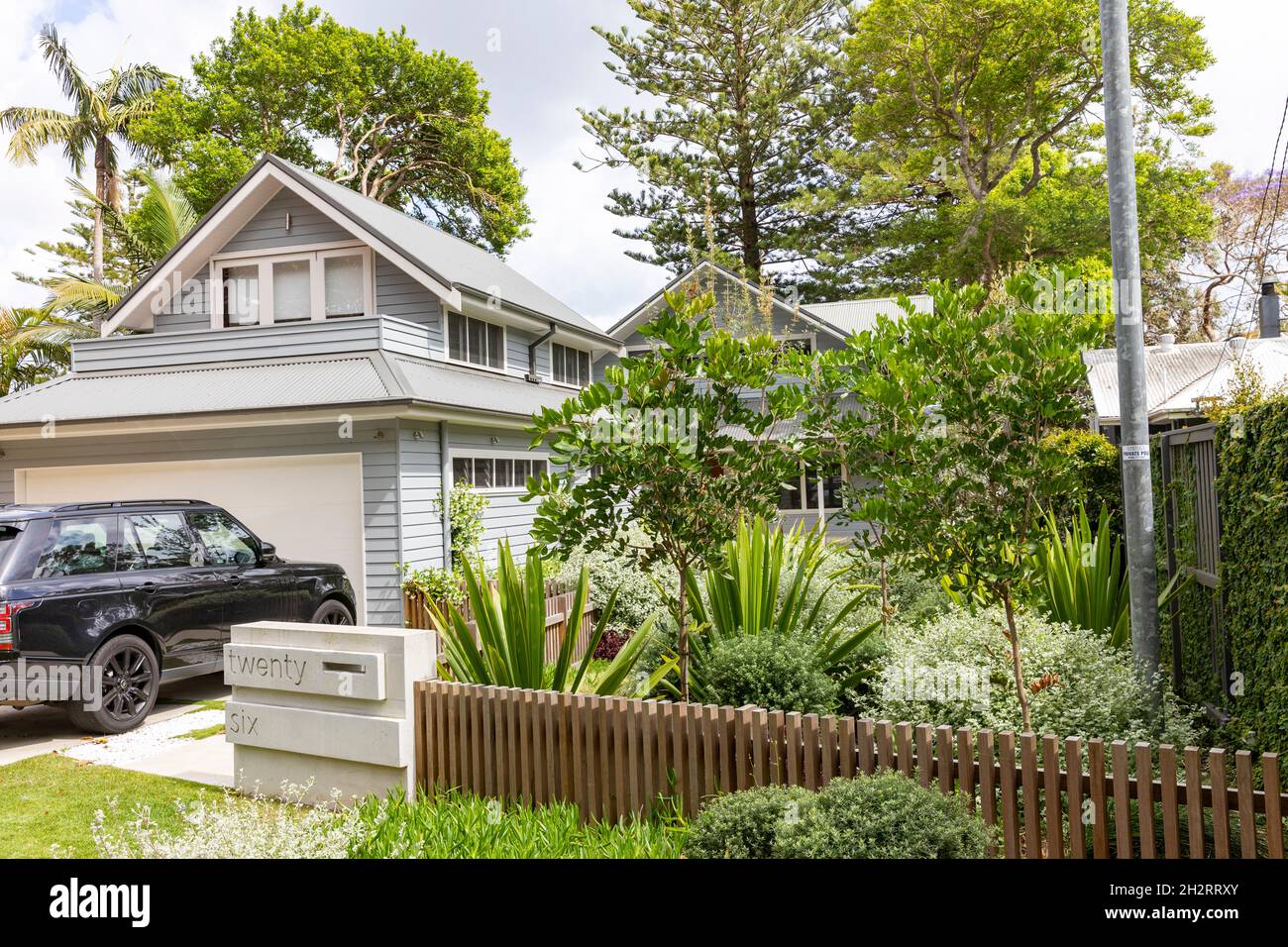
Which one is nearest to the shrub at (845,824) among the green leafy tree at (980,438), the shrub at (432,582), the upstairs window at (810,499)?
the green leafy tree at (980,438)

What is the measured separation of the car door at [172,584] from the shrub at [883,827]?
21.2 feet

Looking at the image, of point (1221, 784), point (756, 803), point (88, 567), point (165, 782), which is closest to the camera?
point (1221, 784)

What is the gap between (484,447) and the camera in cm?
1459

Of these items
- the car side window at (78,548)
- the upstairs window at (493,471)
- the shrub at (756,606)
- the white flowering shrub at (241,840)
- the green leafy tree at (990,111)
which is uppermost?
the green leafy tree at (990,111)

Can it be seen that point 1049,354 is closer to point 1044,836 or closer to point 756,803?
point 1044,836

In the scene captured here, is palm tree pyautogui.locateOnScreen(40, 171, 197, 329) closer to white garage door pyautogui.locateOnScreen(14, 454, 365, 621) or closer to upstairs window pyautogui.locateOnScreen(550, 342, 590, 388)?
upstairs window pyautogui.locateOnScreen(550, 342, 590, 388)

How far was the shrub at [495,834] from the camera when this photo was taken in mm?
4383

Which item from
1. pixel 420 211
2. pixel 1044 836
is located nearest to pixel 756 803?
pixel 1044 836

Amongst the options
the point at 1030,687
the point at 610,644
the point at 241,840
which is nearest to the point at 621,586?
the point at 610,644

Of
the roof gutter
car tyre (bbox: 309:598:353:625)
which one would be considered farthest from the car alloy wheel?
the roof gutter

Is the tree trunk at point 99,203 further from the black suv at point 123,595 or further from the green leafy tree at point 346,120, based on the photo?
the black suv at point 123,595

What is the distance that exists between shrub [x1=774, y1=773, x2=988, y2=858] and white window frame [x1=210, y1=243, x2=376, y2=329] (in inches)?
517

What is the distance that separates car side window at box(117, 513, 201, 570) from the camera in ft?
26.5
